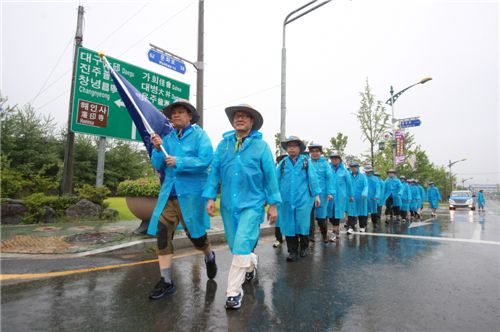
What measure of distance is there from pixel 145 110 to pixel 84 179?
2001cm

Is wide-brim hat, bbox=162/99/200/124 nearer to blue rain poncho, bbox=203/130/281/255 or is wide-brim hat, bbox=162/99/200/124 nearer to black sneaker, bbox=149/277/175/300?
blue rain poncho, bbox=203/130/281/255

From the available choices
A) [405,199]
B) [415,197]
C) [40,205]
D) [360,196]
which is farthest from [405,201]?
[40,205]

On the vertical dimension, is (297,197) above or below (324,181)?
below

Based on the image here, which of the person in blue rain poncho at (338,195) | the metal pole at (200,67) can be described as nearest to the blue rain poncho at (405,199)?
the person in blue rain poncho at (338,195)

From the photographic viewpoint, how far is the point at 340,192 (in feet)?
26.0

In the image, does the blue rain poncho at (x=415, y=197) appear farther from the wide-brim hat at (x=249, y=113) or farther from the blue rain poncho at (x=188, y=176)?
the blue rain poncho at (x=188, y=176)

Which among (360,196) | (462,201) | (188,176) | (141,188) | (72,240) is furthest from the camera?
(462,201)

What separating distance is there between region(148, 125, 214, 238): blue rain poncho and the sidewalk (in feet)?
7.50

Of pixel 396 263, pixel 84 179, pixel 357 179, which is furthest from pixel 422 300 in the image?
pixel 84 179

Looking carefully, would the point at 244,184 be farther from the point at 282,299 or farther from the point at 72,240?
the point at 72,240

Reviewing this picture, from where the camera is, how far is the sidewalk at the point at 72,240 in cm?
490

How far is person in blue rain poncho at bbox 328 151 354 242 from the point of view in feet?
25.3

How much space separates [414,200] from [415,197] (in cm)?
19

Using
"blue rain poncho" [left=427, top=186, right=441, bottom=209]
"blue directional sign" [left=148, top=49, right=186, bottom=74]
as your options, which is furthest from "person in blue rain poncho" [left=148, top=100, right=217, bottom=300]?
"blue rain poncho" [left=427, top=186, right=441, bottom=209]
